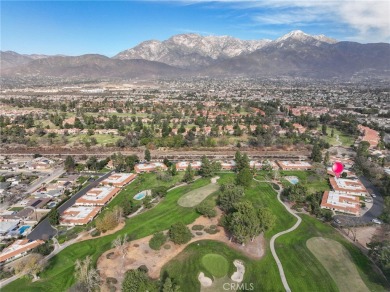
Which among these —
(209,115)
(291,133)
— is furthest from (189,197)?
(209,115)

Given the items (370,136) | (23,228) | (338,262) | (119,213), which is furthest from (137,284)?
(370,136)

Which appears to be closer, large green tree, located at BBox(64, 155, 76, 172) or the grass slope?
the grass slope

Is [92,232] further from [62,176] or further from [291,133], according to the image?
[291,133]

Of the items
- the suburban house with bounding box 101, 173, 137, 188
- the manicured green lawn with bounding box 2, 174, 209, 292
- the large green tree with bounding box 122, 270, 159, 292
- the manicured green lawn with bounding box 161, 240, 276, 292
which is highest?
the large green tree with bounding box 122, 270, 159, 292

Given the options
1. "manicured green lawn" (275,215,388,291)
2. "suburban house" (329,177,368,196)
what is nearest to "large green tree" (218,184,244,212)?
"manicured green lawn" (275,215,388,291)

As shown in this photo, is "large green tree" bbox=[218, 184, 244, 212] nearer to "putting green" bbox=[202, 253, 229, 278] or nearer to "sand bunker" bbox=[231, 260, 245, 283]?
"putting green" bbox=[202, 253, 229, 278]

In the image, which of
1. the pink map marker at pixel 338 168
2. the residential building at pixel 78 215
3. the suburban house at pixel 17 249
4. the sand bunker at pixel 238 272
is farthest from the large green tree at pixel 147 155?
the sand bunker at pixel 238 272

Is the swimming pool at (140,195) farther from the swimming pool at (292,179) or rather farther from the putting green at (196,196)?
the swimming pool at (292,179)
